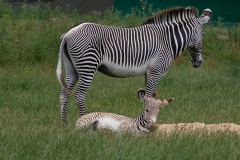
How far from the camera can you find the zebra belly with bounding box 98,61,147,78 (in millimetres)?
9570

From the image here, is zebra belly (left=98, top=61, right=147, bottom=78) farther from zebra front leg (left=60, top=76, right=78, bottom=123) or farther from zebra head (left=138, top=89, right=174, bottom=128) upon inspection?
zebra head (left=138, top=89, right=174, bottom=128)

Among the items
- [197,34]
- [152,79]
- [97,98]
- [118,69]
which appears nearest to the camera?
[118,69]

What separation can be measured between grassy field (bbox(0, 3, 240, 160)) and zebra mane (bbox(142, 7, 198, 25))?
1473 mm

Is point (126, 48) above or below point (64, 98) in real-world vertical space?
above

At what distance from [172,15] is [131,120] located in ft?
11.3

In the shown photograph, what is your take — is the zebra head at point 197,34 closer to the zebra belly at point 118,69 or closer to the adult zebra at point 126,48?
the adult zebra at point 126,48

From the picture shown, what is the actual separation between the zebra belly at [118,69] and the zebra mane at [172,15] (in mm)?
999

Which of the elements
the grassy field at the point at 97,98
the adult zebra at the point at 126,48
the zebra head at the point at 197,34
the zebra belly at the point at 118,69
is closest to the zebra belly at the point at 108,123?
the grassy field at the point at 97,98

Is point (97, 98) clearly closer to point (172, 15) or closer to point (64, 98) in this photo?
point (64, 98)

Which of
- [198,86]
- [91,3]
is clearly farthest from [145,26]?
[91,3]

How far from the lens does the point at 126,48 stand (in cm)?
984

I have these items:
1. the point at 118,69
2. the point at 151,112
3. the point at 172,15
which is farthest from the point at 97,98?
Answer: the point at 151,112

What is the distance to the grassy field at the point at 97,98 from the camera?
243 inches

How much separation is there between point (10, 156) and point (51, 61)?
34.0 feet
